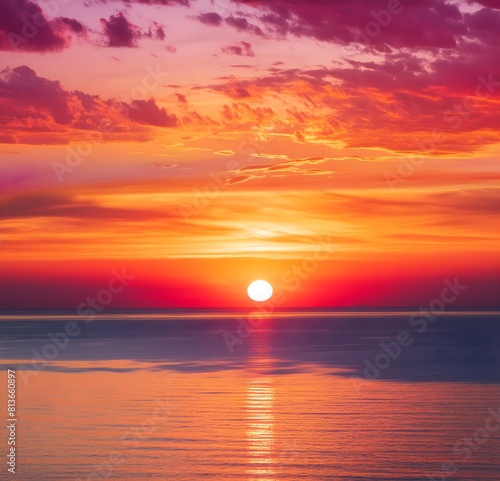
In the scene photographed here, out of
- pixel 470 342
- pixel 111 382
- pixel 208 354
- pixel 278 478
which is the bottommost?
pixel 278 478

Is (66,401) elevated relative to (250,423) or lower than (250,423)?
elevated

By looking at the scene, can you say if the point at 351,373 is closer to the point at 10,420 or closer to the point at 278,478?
the point at 10,420

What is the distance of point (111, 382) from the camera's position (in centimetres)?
4072

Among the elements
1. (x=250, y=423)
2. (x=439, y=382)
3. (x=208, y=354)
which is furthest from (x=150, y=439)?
(x=208, y=354)

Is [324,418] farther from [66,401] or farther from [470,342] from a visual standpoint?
[470,342]

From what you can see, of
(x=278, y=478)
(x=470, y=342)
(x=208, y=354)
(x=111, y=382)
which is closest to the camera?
(x=278, y=478)

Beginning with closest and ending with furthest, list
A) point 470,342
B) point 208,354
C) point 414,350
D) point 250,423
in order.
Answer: point 250,423
point 208,354
point 414,350
point 470,342

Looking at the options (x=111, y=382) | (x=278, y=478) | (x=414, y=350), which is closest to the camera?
(x=278, y=478)

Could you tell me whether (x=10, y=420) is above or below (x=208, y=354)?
below

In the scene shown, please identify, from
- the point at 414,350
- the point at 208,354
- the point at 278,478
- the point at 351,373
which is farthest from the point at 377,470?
the point at 414,350

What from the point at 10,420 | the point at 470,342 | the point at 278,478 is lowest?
the point at 278,478

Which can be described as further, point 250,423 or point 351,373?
point 351,373

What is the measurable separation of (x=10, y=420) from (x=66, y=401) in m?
4.84

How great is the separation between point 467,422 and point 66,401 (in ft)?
51.9
